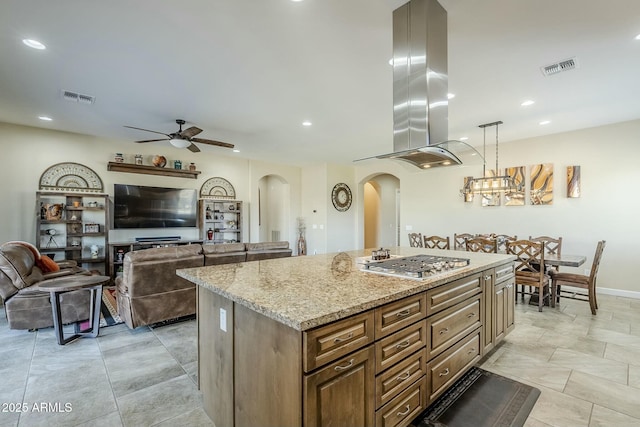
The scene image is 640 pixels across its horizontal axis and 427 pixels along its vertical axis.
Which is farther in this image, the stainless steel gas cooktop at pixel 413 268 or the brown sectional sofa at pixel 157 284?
the brown sectional sofa at pixel 157 284

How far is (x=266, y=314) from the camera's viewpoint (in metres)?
1.27

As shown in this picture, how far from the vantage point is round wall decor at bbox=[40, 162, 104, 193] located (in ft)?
17.4

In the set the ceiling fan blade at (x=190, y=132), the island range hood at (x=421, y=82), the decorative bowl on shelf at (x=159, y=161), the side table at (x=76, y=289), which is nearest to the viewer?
the island range hood at (x=421, y=82)

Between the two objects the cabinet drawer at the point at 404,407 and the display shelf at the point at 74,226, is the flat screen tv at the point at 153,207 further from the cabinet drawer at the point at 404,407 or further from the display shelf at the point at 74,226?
the cabinet drawer at the point at 404,407

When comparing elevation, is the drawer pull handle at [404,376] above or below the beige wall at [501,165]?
below

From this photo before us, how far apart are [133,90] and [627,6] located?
4791mm

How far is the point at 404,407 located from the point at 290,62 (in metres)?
3.04

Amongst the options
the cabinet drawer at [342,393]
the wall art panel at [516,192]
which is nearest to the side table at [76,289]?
the cabinet drawer at [342,393]

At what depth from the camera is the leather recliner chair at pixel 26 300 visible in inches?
125

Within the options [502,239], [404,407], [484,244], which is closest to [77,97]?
[404,407]

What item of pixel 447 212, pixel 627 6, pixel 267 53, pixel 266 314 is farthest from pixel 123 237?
pixel 627 6

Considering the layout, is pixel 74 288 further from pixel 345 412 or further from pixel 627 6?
pixel 627 6

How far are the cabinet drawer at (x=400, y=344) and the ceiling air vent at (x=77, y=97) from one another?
4.56 m

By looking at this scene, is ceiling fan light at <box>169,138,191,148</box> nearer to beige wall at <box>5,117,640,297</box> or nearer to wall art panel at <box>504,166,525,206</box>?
beige wall at <box>5,117,640,297</box>
